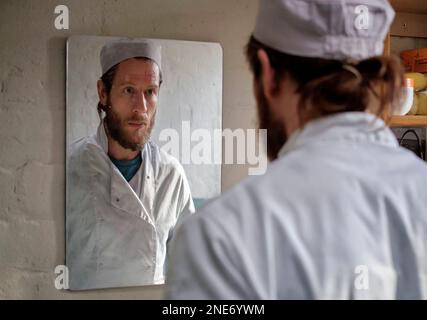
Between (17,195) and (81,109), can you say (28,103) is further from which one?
(17,195)

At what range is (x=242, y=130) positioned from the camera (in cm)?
154

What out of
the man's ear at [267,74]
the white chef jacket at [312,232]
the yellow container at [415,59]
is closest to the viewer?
the white chef jacket at [312,232]

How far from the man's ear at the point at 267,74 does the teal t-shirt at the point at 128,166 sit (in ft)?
2.92

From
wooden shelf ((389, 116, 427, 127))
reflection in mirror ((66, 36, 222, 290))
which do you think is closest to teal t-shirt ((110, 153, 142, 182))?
reflection in mirror ((66, 36, 222, 290))

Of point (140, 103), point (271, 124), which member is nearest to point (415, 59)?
point (140, 103)

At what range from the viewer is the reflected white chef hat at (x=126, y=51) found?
1.41 metres

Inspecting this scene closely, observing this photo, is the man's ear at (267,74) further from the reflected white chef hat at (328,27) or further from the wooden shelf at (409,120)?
the wooden shelf at (409,120)

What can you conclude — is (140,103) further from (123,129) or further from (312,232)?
(312,232)

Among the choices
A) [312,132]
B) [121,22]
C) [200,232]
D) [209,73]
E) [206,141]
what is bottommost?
[200,232]

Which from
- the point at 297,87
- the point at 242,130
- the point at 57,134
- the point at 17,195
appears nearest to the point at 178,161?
the point at 242,130

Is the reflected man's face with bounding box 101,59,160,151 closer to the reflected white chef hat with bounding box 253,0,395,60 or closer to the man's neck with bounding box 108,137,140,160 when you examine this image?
the man's neck with bounding box 108,137,140,160

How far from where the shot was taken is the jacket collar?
54 centimetres

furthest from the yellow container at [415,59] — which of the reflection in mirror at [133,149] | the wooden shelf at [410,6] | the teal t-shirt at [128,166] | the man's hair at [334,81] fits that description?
the man's hair at [334,81]

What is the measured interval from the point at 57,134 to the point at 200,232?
3.32ft
